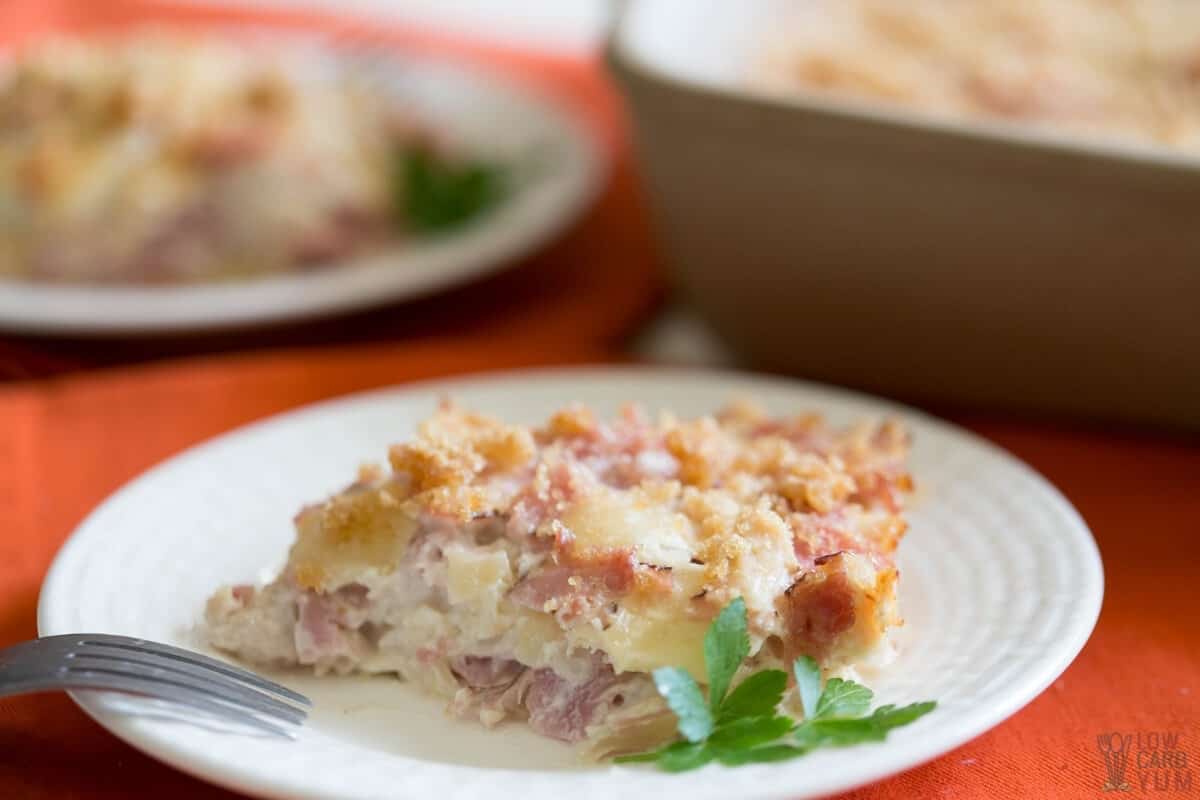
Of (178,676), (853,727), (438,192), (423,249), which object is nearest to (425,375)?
(423,249)

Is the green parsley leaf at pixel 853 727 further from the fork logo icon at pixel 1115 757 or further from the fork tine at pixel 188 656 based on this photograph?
the fork tine at pixel 188 656

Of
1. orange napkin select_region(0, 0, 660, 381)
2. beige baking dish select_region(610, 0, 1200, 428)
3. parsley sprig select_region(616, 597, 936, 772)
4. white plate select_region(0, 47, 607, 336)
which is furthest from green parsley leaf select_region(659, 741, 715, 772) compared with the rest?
white plate select_region(0, 47, 607, 336)

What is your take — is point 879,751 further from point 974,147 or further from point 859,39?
point 859,39

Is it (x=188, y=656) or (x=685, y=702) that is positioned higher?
(x=188, y=656)

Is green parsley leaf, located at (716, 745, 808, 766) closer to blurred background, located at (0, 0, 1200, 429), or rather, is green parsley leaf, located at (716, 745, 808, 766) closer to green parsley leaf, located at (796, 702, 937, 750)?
green parsley leaf, located at (796, 702, 937, 750)

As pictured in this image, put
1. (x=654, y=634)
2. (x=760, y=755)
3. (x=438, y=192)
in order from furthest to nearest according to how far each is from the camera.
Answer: (x=438, y=192), (x=654, y=634), (x=760, y=755)

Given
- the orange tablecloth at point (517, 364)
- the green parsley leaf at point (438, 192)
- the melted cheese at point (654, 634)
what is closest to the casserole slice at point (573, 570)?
the melted cheese at point (654, 634)

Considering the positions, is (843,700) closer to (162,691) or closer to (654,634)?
(654,634)

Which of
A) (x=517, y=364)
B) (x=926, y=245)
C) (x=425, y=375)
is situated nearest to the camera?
(x=926, y=245)
